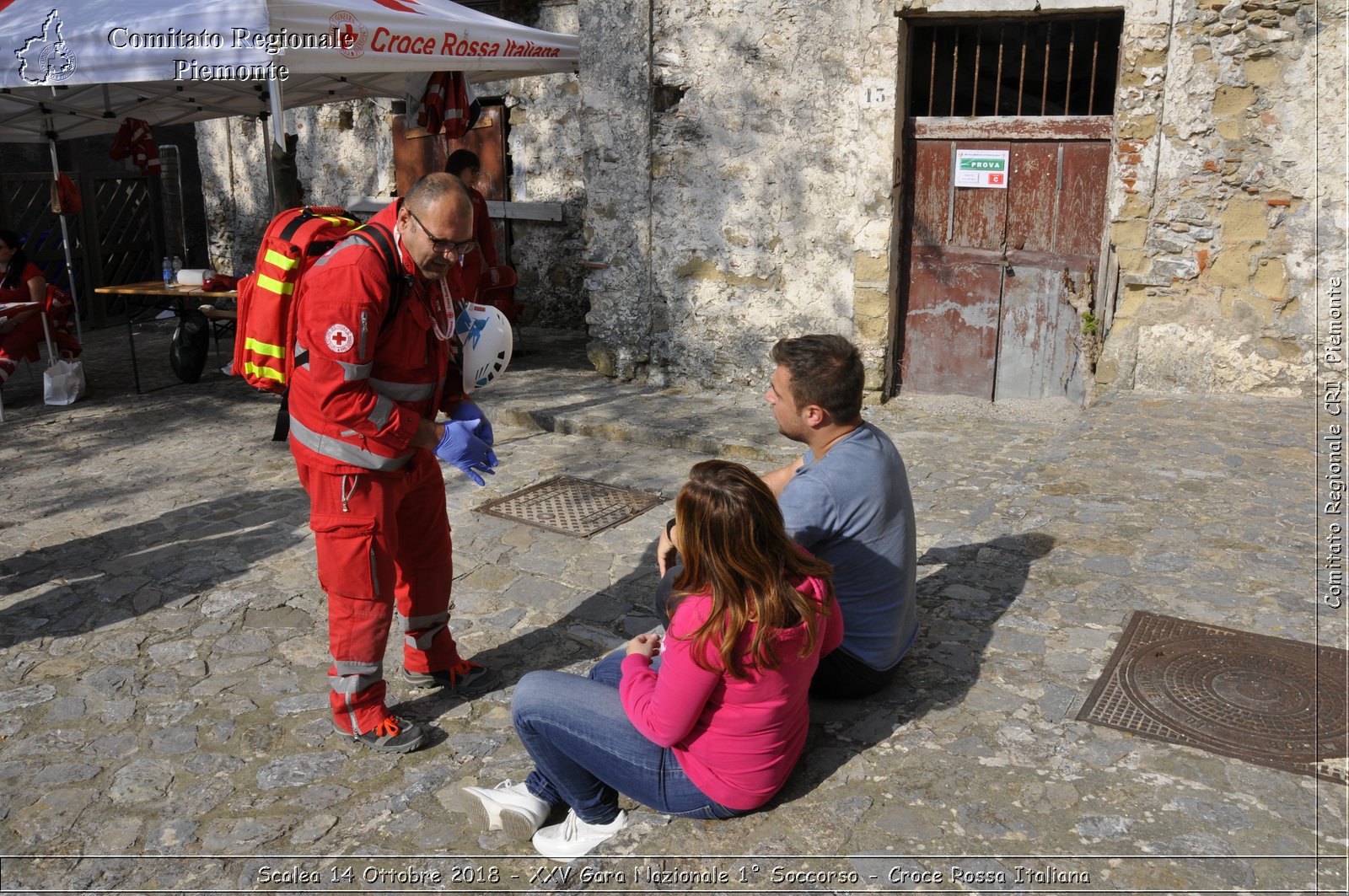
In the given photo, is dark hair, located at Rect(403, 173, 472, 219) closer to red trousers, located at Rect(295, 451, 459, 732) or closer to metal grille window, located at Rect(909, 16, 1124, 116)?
red trousers, located at Rect(295, 451, 459, 732)

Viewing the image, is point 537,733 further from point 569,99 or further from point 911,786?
point 569,99

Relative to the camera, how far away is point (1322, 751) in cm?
312

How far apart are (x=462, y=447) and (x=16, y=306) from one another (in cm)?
650

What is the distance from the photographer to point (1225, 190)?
21.5 feet

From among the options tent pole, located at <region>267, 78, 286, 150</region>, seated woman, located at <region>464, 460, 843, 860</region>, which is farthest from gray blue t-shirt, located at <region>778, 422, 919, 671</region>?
tent pole, located at <region>267, 78, 286, 150</region>

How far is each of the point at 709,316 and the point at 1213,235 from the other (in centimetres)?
341

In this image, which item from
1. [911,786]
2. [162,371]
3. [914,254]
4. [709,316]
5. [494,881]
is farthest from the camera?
[162,371]

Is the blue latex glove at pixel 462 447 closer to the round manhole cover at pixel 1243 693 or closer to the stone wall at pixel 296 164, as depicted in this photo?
the round manhole cover at pixel 1243 693

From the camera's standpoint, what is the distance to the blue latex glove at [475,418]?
3.69 m

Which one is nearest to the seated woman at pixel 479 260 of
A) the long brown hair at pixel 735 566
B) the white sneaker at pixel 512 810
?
the white sneaker at pixel 512 810

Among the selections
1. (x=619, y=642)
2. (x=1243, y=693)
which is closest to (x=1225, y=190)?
(x=1243, y=693)

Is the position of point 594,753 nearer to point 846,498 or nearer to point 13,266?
point 846,498

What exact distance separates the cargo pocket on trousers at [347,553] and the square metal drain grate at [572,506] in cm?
200

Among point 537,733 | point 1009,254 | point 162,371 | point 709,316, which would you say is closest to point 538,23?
point 709,316
